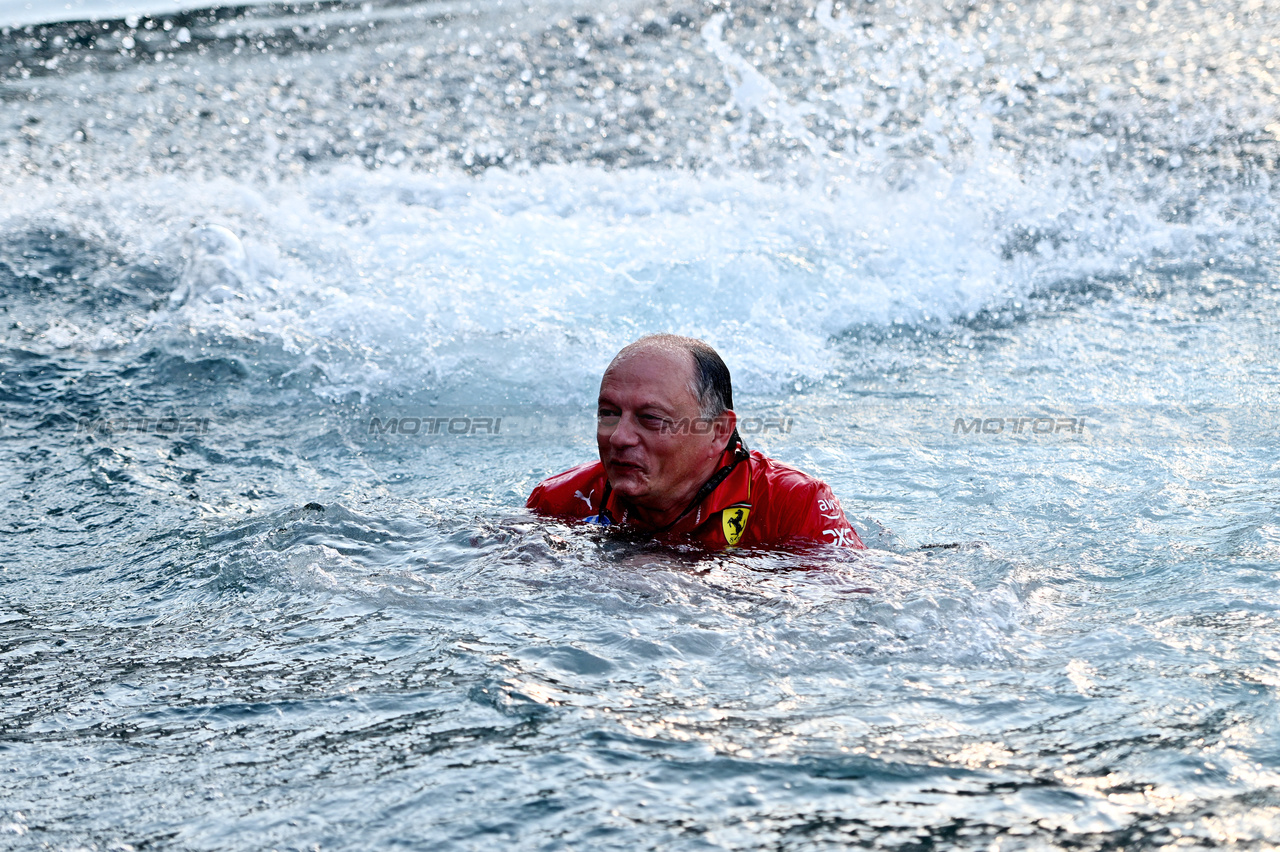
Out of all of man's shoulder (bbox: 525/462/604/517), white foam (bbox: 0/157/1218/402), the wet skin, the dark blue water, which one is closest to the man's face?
the wet skin

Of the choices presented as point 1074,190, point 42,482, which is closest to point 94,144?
point 42,482

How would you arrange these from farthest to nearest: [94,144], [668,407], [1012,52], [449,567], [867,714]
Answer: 1. [1012,52]
2. [94,144]
3. [449,567]
4. [668,407]
5. [867,714]

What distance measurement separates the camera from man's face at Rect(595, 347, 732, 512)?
4.43 m

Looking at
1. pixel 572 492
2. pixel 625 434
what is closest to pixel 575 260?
pixel 572 492

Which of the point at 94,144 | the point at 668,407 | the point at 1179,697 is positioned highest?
the point at 94,144

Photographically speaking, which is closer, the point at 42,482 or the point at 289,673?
the point at 289,673

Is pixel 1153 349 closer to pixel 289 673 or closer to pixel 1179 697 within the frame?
pixel 1179 697

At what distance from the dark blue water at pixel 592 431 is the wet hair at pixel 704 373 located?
0.61 meters

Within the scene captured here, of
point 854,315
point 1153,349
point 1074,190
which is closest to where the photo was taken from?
point 1153,349

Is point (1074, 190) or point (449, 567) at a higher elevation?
point (1074, 190)

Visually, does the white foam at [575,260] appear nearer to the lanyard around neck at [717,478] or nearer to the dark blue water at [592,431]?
the dark blue water at [592,431]

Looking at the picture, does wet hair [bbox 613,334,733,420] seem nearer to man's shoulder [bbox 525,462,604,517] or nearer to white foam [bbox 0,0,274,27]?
man's shoulder [bbox 525,462,604,517]

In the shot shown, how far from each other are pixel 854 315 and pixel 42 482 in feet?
18.2

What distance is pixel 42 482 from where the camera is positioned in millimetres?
6418
